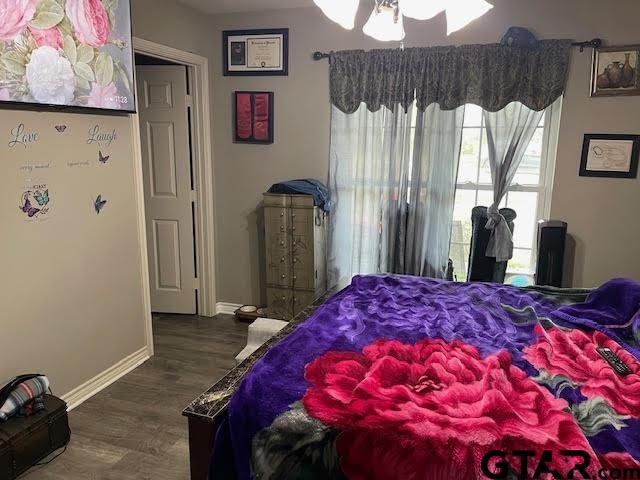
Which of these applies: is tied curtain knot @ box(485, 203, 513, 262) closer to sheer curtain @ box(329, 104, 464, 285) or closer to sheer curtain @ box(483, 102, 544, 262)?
sheer curtain @ box(483, 102, 544, 262)

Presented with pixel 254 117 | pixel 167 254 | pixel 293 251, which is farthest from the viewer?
pixel 167 254

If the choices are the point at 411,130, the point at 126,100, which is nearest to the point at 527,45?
the point at 411,130

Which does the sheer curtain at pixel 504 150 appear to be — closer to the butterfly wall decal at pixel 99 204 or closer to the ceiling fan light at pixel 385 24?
the ceiling fan light at pixel 385 24

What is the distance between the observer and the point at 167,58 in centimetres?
353

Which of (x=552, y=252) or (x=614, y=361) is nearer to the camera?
(x=614, y=361)

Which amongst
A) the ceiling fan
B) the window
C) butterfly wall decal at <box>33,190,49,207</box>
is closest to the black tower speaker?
the window

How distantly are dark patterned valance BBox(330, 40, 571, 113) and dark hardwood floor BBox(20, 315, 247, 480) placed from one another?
7.08 ft

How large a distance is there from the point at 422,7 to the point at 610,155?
2356 millimetres

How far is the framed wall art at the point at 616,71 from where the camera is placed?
3107 mm

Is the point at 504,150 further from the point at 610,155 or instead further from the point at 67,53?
the point at 67,53

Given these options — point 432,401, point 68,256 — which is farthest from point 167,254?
point 432,401

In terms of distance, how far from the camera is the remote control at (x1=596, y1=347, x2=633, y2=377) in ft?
5.81

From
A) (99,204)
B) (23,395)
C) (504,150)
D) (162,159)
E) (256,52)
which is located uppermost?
(256,52)

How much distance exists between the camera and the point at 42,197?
2.51 metres
